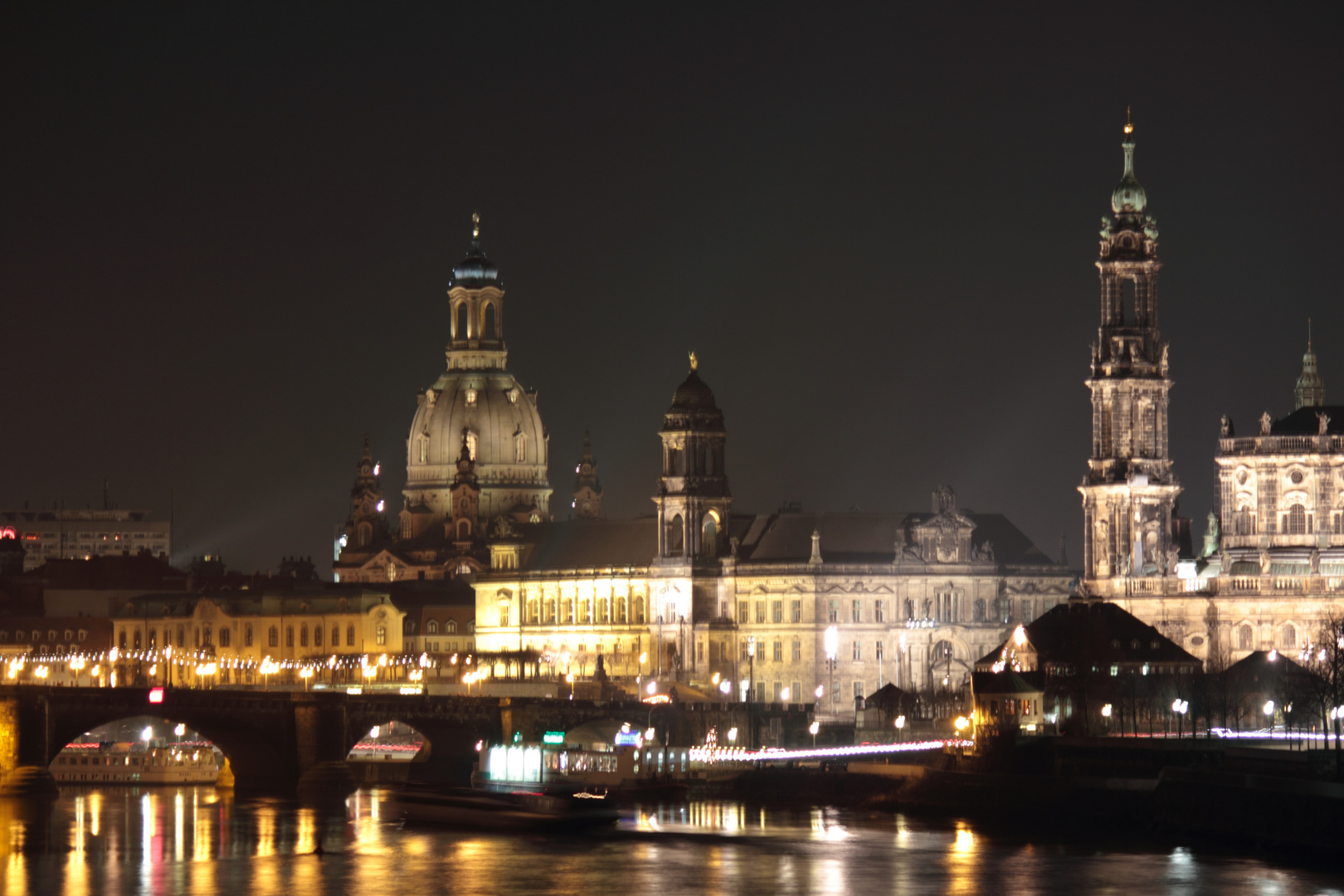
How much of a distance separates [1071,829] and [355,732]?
4328cm

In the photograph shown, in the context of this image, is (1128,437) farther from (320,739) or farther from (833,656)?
(320,739)

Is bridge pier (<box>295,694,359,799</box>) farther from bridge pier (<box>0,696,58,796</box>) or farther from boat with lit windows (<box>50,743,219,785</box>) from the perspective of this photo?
bridge pier (<box>0,696,58,796</box>)

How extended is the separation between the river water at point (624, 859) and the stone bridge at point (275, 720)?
11628 mm

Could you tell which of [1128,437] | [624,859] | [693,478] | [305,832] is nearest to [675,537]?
[693,478]

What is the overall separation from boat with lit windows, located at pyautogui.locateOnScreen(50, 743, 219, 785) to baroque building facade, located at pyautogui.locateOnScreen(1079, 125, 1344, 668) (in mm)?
49721

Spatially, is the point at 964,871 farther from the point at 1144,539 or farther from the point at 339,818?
the point at 1144,539

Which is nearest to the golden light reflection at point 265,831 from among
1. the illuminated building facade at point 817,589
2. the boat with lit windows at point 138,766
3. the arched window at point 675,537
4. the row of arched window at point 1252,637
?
the boat with lit windows at point 138,766

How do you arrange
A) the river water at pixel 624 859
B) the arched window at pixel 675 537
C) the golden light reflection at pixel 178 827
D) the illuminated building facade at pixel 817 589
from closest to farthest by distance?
the river water at pixel 624 859, the golden light reflection at pixel 178 827, the illuminated building facade at pixel 817 589, the arched window at pixel 675 537

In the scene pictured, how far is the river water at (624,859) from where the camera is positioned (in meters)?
110

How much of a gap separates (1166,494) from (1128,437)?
3731 mm

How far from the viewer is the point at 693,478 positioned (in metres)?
191

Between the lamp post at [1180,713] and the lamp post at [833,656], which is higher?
the lamp post at [833,656]

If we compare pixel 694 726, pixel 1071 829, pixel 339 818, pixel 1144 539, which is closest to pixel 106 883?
pixel 339 818

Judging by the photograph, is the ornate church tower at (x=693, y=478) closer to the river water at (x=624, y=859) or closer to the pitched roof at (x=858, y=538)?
the pitched roof at (x=858, y=538)
